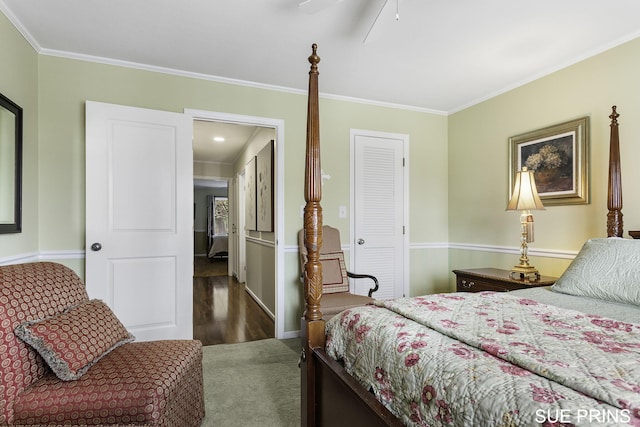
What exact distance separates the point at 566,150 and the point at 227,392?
312 centimetres

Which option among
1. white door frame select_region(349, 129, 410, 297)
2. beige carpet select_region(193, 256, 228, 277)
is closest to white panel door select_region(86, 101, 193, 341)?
white door frame select_region(349, 129, 410, 297)

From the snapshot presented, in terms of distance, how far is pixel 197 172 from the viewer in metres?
6.97

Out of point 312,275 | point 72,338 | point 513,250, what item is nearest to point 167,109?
point 72,338

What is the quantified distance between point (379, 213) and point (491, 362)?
2.88 m

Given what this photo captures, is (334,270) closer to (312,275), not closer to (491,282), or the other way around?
(491,282)

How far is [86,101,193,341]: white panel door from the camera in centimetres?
262

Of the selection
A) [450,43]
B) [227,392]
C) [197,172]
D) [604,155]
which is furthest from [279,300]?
[197,172]

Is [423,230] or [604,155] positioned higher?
[604,155]

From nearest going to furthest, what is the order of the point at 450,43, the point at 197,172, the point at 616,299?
the point at 616,299, the point at 450,43, the point at 197,172

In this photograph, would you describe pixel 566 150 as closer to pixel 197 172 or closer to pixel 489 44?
pixel 489 44

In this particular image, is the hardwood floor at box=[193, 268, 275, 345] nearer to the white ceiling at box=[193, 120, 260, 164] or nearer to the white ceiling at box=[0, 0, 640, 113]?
the white ceiling at box=[193, 120, 260, 164]

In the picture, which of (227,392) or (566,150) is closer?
(227,392)

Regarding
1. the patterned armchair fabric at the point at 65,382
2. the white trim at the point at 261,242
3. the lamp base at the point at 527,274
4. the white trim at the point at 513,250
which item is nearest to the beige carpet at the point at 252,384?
the patterned armchair fabric at the point at 65,382

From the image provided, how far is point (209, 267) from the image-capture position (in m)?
8.52
